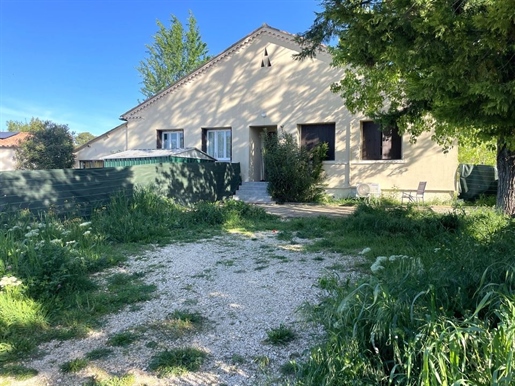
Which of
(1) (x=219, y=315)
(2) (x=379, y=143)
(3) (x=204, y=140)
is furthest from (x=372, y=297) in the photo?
(3) (x=204, y=140)

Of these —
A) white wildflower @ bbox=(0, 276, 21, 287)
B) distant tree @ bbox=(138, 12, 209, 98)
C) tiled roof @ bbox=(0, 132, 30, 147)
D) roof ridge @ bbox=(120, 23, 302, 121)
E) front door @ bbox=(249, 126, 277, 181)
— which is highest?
distant tree @ bbox=(138, 12, 209, 98)

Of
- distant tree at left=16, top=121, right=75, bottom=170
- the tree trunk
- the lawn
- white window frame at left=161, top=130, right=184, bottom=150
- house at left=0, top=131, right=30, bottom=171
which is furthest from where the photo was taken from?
house at left=0, top=131, right=30, bottom=171

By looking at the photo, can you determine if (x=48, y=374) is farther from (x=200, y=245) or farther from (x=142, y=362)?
(x=200, y=245)

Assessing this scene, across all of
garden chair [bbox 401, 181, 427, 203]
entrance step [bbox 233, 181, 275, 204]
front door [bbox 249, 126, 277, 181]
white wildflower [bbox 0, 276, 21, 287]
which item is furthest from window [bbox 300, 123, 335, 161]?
white wildflower [bbox 0, 276, 21, 287]

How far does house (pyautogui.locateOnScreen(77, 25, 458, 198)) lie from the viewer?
14945 millimetres

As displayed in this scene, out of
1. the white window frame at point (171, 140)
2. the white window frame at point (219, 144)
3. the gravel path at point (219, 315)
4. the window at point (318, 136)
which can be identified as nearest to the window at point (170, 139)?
the white window frame at point (171, 140)

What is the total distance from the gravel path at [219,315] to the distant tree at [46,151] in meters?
17.9

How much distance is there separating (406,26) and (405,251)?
302cm

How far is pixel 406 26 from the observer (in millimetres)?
4098

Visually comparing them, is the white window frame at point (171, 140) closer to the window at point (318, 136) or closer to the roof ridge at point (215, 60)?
the roof ridge at point (215, 60)

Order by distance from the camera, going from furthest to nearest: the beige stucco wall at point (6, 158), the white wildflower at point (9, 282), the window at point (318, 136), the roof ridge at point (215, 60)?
the beige stucco wall at point (6, 158)
the roof ridge at point (215, 60)
the window at point (318, 136)
the white wildflower at point (9, 282)

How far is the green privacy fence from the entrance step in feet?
7.76

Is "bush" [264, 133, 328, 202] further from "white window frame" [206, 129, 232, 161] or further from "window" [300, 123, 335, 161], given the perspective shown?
"white window frame" [206, 129, 232, 161]

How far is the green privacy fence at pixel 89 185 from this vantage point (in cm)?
779
